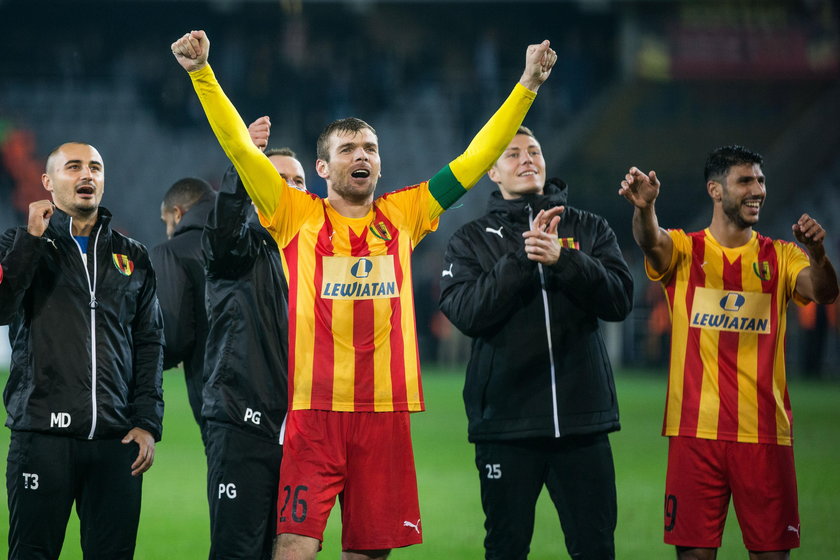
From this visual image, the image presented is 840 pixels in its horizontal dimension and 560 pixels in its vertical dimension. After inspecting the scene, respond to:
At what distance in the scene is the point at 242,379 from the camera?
15.6 feet

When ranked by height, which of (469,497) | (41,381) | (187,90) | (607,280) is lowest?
(469,497)

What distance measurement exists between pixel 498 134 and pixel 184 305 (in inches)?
76.5

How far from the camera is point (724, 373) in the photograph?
15.8 feet

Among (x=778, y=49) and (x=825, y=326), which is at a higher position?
(x=778, y=49)

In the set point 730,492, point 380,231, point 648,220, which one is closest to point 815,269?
point 648,220

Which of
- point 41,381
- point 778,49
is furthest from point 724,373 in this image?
point 778,49

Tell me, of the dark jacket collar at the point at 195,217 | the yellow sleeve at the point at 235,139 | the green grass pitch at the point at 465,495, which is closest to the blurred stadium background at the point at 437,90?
the green grass pitch at the point at 465,495

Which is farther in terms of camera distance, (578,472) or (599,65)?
(599,65)

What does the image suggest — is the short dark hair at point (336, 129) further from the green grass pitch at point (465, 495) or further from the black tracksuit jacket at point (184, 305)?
the green grass pitch at point (465, 495)

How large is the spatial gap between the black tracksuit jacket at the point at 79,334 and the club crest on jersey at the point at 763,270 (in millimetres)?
2818

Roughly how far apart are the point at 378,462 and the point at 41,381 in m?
1.50

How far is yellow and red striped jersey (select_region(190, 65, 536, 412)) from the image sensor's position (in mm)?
4277

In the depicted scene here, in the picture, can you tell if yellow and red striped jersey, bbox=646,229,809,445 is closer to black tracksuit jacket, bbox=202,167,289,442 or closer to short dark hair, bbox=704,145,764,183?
short dark hair, bbox=704,145,764,183

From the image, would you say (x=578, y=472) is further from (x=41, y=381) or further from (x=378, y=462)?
(x=41, y=381)
